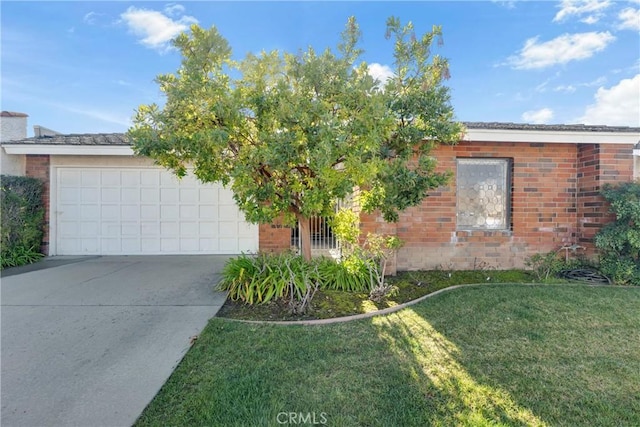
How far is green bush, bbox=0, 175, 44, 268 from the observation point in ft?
23.9

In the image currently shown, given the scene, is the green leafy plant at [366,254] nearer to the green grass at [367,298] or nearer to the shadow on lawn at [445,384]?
the green grass at [367,298]

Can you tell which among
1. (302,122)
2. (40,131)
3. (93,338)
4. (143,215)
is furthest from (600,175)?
(40,131)

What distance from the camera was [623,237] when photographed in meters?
5.73

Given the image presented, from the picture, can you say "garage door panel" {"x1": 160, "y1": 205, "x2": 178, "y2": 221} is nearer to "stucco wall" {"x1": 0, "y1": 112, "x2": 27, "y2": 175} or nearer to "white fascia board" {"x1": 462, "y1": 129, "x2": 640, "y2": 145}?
"stucco wall" {"x1": 0, "y1": 112, "x2": 27, "y2": 175}

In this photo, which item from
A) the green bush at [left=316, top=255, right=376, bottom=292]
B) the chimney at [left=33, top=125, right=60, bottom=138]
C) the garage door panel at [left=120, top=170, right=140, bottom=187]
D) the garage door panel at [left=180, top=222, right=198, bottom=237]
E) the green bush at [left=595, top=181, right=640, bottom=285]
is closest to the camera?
the green bush at [left=316, top=255, right=376, bottom=292]

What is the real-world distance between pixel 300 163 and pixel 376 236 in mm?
2537

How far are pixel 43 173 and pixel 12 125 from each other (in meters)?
2.38

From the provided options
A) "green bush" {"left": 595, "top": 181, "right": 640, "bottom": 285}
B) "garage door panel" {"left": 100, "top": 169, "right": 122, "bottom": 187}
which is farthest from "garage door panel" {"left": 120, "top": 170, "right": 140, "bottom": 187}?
"green bush" {"left": 595, "top": 181, "right": 640, "bottom": 285}

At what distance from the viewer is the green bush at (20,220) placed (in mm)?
7281

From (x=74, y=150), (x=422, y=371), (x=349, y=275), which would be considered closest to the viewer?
(x=422, y=371)

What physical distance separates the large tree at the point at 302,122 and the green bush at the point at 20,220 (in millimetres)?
5893

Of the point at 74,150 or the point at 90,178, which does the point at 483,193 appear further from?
the point at 90,178

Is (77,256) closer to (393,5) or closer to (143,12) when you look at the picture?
(143,12)

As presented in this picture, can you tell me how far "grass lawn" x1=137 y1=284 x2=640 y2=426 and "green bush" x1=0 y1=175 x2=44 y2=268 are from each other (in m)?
7.21
